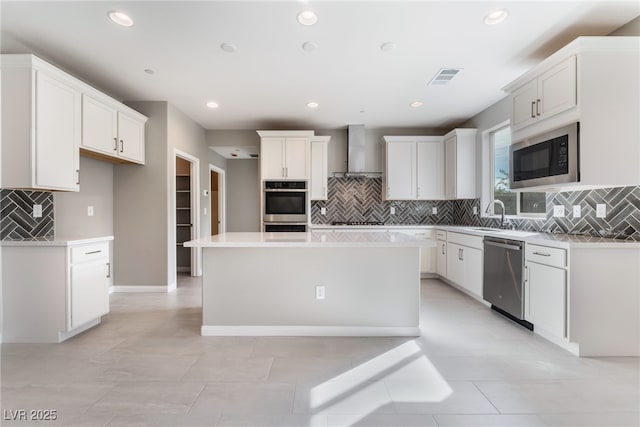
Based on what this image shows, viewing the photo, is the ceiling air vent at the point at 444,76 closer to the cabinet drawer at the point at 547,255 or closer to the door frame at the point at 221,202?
the cabinet drawer at the point at 547,255

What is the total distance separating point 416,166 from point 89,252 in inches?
183

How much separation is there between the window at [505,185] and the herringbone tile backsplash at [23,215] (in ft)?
17.4

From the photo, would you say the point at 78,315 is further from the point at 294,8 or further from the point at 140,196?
the point at 294,8

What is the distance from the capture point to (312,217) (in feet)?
18.0

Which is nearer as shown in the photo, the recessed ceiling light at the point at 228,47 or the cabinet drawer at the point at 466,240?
the recessed ceiling light at the point at 228,47

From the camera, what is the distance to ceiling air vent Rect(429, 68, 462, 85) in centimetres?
317

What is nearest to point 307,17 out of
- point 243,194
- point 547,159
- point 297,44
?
point 297,44

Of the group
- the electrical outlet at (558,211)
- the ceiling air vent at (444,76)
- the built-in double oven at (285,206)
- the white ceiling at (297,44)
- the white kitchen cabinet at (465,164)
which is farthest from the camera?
A: the built-in double oven at (285,206)

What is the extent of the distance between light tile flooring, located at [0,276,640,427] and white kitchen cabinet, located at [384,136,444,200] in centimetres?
275

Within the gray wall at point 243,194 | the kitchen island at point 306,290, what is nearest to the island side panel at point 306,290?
the kitchen island at point 306,290

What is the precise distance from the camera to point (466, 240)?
12.8ft

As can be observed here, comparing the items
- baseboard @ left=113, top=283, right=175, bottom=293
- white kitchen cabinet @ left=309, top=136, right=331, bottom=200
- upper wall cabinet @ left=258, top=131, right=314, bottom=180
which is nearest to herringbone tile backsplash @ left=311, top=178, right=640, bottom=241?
white kitchen cabinet @ left=309, top=136, right=331, bottom=200

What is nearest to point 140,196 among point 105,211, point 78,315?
point 105,211

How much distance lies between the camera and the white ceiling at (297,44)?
7.27ft
